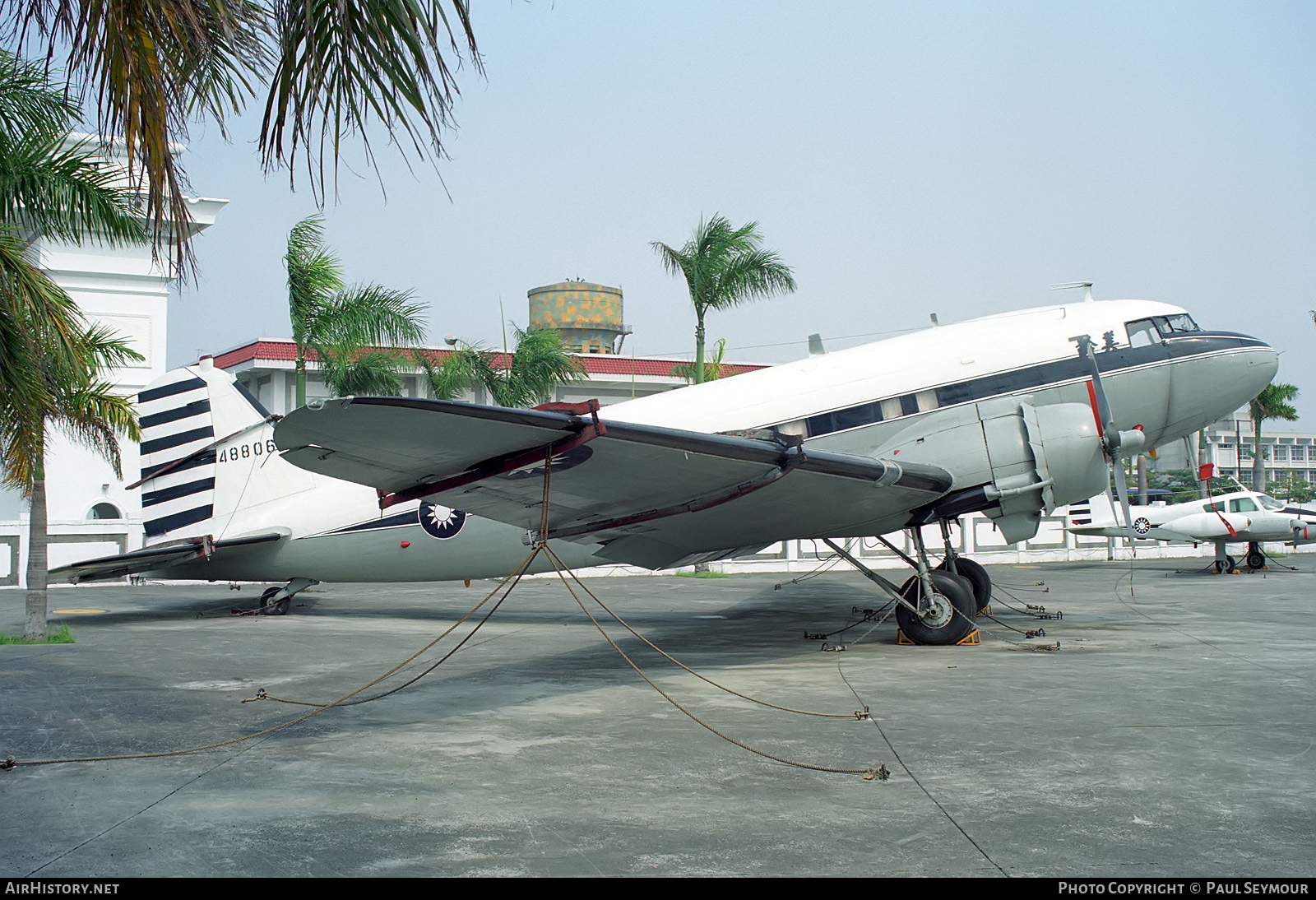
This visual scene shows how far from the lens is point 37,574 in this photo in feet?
42.6

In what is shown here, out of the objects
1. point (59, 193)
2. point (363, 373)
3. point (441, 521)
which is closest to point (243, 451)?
point (441, 521)

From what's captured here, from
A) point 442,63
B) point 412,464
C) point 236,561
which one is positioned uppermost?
point 442,63

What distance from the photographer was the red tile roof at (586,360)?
36031 mm

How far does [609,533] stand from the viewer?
11.1 metres

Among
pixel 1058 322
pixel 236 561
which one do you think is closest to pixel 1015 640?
pixel 1058 322

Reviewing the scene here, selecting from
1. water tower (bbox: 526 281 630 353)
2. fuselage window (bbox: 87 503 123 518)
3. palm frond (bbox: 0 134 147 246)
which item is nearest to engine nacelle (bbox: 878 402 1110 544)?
palm frond (bbox: 0 134 147 246)

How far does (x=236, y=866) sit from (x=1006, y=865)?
344 cm

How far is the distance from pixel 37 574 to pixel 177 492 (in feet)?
12.4

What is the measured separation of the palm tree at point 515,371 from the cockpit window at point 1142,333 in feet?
55.0

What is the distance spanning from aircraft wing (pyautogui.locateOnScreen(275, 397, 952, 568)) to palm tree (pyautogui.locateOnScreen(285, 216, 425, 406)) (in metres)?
11.2

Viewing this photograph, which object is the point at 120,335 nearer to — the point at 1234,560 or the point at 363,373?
the point at 363,373

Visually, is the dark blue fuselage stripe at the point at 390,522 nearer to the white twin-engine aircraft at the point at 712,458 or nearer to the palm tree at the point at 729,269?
the white twin-engine aircraft at the point at 712,458
